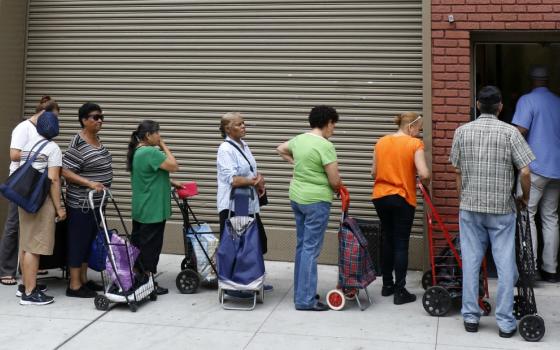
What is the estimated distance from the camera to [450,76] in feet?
23.5

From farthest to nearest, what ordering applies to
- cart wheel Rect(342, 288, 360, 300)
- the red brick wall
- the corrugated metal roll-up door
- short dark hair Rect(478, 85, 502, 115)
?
the corrugated metal roll-up door → the red brick wall → cart wheel Rect(342, 288, 360, 300) → short dark hair Rect(478, 85, 502, 115)

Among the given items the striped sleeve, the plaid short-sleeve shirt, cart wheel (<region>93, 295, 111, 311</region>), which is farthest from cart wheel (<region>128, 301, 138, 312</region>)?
the plaid short-sleeve shirt

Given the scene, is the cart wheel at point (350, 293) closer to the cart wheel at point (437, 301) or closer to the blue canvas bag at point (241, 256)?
the cart wheel at point (437, 301)

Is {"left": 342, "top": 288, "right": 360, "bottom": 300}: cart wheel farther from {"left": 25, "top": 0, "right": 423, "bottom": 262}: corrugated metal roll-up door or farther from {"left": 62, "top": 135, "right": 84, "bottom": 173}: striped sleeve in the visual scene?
{"left": 62, "top": 135, "right": 84, "bottom": 173}: striped sleeve

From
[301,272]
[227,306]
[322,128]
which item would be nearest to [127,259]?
[227,306]

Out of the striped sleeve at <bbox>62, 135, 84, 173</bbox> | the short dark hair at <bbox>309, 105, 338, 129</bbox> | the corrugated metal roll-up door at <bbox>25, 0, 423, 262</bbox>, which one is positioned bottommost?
the striped sleeve at <bbox>62, 135, 84, 173</bbox>

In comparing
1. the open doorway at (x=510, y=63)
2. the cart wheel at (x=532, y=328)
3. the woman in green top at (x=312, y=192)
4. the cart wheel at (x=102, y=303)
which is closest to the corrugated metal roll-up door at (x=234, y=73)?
the open doorway at (x=510, y=63)

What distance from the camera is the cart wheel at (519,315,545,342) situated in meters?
5.19

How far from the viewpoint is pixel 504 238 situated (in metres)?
5.32

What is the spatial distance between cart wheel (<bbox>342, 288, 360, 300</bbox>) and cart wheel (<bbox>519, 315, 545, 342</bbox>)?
1536 mm

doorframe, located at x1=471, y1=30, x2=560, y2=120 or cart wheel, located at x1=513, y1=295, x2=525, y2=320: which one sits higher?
doorframe, located at x1=471, y1=30, x2=560, y2=120

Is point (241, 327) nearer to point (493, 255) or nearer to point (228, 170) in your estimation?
point (228, 170)

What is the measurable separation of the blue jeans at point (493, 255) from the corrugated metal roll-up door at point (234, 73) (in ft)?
6.80

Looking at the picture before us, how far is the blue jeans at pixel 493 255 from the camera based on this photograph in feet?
17.3
